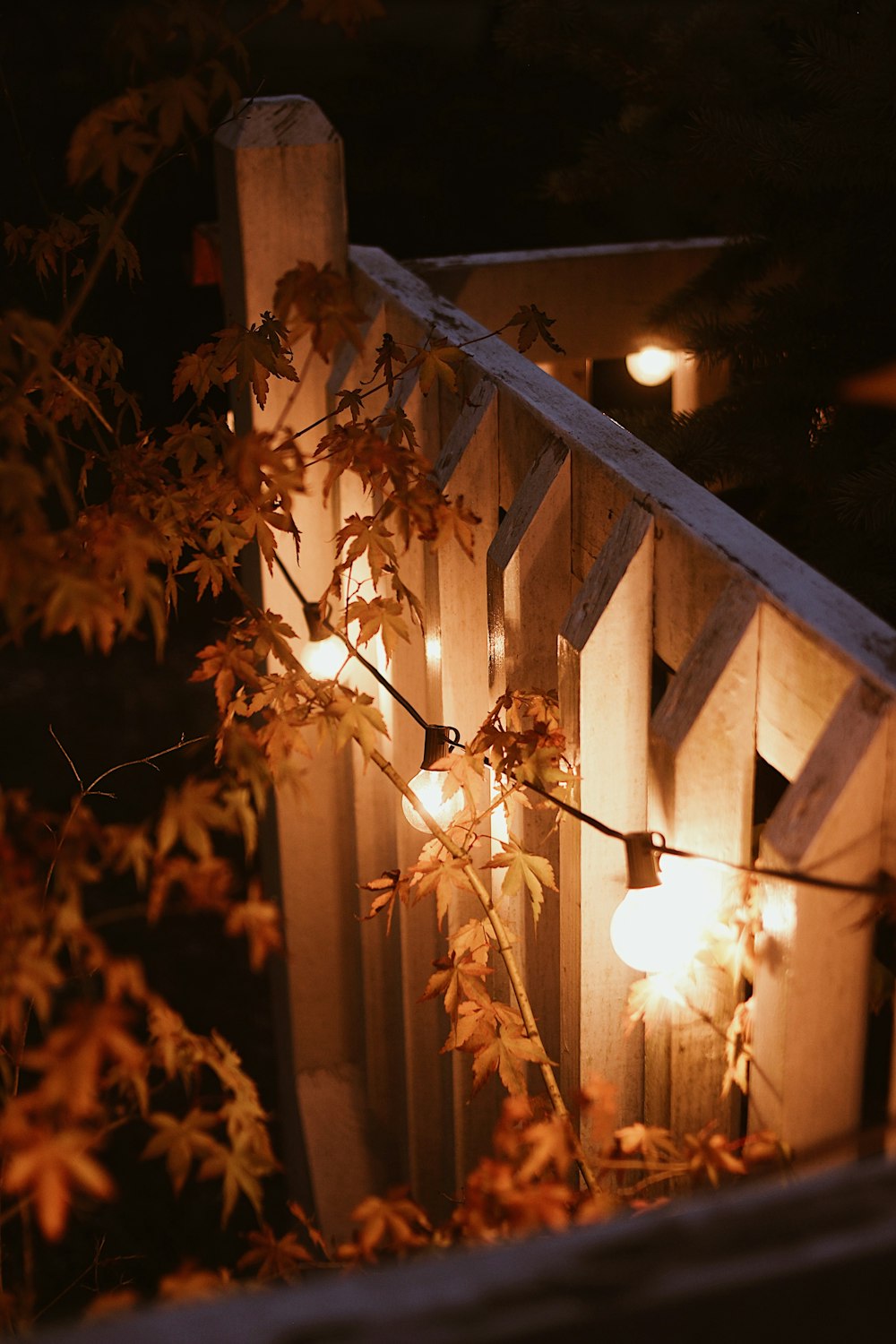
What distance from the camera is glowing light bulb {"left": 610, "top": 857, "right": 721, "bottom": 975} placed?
193cm

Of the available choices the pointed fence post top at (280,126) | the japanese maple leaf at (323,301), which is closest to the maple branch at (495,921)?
the japanese maple leaf at (323,301)

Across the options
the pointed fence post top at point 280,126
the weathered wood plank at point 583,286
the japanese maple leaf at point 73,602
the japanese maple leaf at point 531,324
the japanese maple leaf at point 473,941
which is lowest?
the japanese maple leaf at point 473,941

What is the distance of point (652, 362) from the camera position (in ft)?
15.1

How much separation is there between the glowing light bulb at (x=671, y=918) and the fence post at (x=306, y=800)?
172 cm

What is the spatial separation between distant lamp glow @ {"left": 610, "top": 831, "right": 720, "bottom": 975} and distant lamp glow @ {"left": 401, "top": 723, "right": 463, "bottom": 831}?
609mm

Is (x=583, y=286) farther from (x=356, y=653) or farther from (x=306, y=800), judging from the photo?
(x=356, y=653)

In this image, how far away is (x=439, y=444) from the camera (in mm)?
3105

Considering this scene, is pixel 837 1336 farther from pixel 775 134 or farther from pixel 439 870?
pixel 775 134

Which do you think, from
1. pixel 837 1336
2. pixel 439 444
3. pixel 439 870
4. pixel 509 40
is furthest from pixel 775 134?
pixel 837 1336

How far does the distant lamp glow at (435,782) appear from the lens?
8.17 feet

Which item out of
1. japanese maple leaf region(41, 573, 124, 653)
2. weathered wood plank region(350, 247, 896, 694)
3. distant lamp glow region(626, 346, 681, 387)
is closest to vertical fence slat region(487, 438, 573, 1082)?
weathered wood plank region(350, 247, 896, 694)

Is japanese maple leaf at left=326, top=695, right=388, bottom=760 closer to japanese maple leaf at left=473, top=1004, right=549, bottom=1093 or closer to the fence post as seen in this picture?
japanese maple leaf at left=473, top=1004, right=549, bottom=1093

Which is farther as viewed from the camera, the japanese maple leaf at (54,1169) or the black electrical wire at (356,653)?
the black electrical wire at (356,653)

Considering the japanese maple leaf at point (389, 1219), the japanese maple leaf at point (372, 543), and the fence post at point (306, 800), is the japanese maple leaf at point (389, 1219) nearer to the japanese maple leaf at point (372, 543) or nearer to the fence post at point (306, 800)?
the japanese maple leaf at point (372, 543)
